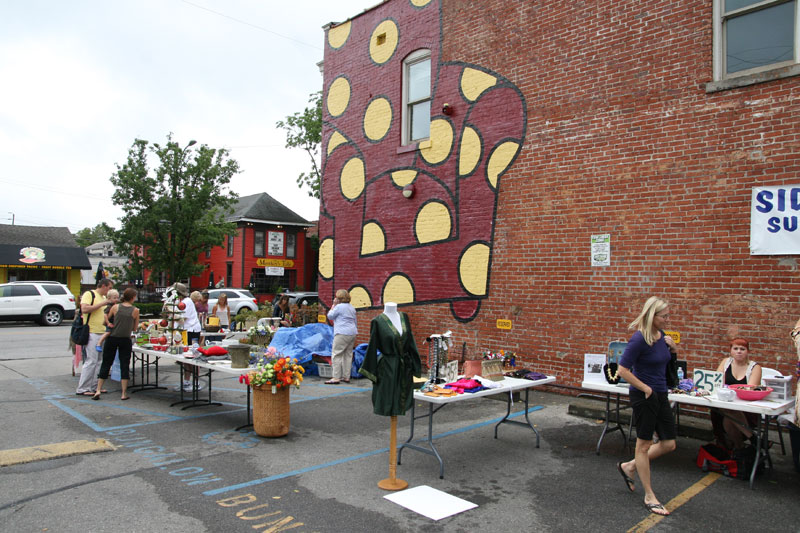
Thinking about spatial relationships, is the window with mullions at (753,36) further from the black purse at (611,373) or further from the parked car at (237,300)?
the parked car at (237,300)

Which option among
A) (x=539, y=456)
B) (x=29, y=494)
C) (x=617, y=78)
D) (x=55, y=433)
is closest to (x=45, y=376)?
(x=55, y=433)

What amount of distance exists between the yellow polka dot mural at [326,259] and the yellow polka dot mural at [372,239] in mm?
1180

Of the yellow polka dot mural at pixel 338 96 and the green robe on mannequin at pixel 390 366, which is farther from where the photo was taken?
the yellow polka dot mural at pixel 338 96

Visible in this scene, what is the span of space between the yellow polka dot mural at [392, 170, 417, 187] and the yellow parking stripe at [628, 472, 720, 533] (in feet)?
24.9

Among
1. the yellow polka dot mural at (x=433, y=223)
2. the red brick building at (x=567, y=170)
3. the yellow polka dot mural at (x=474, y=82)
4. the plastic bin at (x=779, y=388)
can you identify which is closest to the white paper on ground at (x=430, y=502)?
the plastic bin at (x=779, y=388)

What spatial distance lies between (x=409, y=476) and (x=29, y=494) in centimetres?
341

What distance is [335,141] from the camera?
13352 mm

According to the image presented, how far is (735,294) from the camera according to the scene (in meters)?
7.26

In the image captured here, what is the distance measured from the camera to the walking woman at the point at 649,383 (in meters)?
4.68

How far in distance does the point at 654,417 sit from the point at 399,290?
7304 millimetres

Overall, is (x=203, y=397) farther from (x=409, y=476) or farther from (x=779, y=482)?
(x=779, y=482)

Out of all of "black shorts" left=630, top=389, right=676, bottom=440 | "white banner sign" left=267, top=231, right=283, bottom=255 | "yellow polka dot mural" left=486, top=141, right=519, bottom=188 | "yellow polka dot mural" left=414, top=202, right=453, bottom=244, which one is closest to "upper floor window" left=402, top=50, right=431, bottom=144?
"yellow polka dot mural" left=414, top=202, right=453, bottom=244

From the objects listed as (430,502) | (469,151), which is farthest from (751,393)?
(469,151)

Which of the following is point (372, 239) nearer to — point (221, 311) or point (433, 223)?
point (433, 223)
